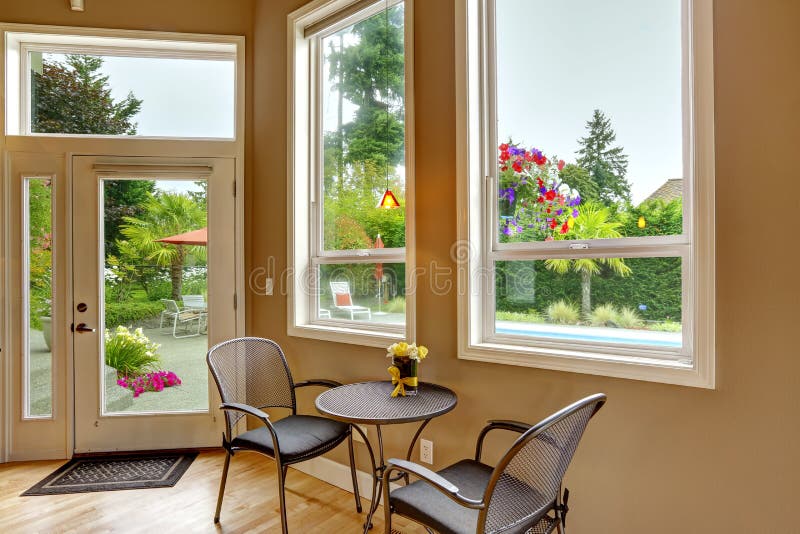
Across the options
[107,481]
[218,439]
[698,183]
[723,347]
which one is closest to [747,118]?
[698,183]

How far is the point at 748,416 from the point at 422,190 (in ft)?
5.15

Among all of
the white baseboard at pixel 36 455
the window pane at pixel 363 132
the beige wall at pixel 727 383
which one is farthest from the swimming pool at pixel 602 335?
the white baseboard at pixel 36 455

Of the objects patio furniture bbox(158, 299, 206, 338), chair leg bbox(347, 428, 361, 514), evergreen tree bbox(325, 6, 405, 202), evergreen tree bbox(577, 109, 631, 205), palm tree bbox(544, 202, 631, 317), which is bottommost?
chair leg bbox(347, 428, 361, 514)

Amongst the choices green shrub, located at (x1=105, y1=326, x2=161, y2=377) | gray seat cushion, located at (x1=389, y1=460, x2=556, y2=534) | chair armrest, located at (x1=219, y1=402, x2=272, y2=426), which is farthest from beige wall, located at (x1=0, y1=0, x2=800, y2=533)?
green shrub, located at (x1=105, y1=326, x2=161, y2=377)

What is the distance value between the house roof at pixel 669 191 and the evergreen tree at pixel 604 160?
0.10 m

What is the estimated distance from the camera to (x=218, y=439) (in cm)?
310

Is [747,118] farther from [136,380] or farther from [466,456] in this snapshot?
[136,380]

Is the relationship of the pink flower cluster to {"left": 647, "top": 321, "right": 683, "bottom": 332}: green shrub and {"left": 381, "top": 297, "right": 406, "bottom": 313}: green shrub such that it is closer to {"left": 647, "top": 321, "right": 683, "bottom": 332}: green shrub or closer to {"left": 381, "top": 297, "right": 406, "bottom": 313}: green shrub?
{"left": 381, "top": 297, "right": 406, "bottom": 313}: green shrub

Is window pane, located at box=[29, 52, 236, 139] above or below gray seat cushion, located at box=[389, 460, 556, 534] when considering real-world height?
above

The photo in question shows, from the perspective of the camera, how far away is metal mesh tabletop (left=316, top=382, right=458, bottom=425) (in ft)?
5.57

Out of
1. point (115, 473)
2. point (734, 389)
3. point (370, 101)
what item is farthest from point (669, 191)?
point (115, 473)

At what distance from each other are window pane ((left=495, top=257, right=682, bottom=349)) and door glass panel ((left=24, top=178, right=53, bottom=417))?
2.96 metres

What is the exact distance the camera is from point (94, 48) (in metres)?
3.08

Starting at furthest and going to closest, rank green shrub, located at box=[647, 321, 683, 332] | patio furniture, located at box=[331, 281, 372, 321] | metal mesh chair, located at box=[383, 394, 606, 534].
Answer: patio furniture, located at box=[331, 281, 372, 321]
green shrub, located at box=[647, 321, 683, 332]
metal mesh chair, located at box=[383, 394, 606, 534]
